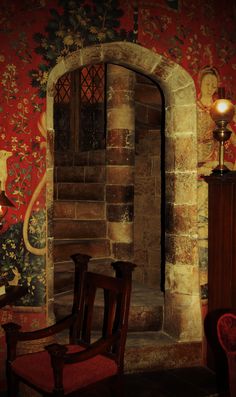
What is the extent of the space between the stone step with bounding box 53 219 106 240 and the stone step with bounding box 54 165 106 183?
57 cm

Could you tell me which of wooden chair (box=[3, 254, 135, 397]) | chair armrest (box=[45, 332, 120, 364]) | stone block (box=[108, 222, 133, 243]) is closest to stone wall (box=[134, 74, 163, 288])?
stone block (box=[108, 222, 133, 243])

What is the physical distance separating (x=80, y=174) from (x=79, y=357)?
3.24 m

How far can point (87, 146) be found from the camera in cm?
689

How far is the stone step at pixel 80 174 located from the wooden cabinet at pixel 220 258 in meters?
1.87

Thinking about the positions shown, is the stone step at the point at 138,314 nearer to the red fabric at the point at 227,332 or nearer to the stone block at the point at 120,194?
the stone block at the point at 120,194

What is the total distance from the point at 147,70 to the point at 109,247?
6.79 feet

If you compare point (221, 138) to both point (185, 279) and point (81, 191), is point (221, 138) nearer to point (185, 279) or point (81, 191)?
point (185, 279)

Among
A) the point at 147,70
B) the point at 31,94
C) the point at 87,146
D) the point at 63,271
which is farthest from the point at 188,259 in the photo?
the point at 87,146

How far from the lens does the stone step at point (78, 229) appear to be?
4691 mm

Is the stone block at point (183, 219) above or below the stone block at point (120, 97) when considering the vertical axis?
below

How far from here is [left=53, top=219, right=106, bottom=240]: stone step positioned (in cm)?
469

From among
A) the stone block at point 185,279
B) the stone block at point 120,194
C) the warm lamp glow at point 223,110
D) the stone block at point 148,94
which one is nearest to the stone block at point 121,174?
the stone block at point 120,194

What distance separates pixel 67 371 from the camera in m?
2.52

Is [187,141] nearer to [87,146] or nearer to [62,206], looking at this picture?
[62,206]
